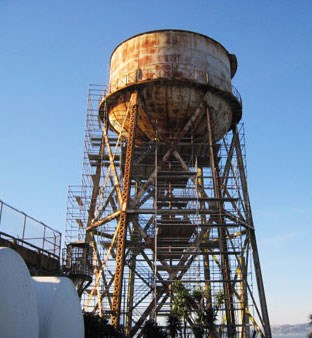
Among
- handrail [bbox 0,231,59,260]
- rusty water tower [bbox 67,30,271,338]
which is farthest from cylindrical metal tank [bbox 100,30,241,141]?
handrail [bbox 0,231,59,260]

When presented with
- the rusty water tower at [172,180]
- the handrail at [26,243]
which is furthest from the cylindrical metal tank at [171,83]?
the handrail at [26,243]

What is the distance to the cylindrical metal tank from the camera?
26.2m

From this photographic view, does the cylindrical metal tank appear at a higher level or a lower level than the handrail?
higher

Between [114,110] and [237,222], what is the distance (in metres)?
9.98

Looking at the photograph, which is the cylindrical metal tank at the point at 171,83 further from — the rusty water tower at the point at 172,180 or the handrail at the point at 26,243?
the handrail at the point at 26,243

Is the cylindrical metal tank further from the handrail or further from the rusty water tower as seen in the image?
the handrail

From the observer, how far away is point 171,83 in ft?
84.9

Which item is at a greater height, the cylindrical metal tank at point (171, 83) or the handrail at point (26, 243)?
the cylindrical metal tank at point (171, 83)

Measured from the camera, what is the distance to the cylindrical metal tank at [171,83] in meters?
26.2

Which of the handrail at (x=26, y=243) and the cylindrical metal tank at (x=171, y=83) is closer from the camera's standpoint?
the handrail at (x=26, y=243)

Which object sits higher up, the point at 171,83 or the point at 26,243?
the point at 171,83

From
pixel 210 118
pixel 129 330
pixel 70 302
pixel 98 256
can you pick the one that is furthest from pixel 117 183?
pixel 70 302

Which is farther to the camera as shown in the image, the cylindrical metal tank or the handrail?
the cylindrical metal tank

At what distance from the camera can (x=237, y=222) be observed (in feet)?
81.5
